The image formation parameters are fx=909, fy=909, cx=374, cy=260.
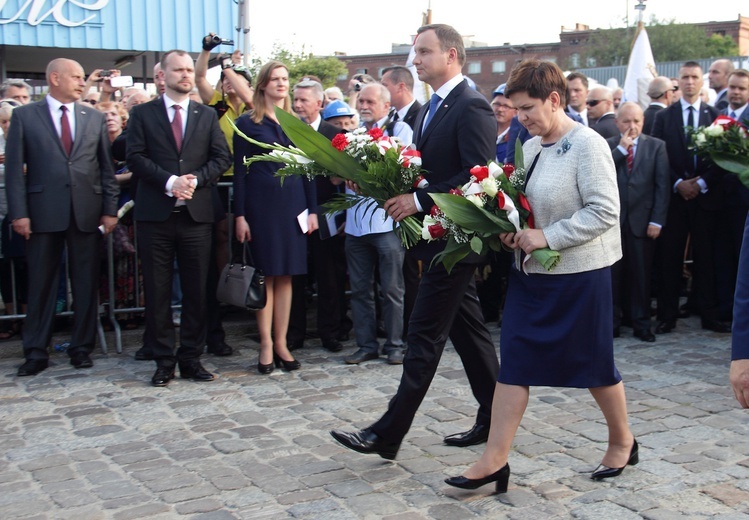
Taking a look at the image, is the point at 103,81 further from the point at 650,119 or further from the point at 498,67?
the point at 498,67

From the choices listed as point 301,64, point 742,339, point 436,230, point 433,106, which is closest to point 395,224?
point 433,106

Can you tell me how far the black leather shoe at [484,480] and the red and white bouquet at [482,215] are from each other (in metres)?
1.02

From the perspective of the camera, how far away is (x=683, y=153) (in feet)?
29.3

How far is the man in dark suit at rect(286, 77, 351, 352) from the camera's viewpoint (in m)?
7.62

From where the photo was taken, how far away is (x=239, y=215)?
7.07 metres

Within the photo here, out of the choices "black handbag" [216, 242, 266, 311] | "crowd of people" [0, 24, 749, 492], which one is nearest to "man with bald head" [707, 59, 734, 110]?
"crowd of people" [0, 24, 749, 492]

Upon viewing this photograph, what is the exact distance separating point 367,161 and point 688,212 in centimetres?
511

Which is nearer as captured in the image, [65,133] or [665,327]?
[65,133]

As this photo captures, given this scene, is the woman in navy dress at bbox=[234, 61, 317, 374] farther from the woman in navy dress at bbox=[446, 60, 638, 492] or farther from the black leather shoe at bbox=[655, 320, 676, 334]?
the black leather shoe at bbox=[655, 320, 676, 334]

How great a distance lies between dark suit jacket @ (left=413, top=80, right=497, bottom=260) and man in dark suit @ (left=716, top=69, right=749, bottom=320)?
4.62 meters

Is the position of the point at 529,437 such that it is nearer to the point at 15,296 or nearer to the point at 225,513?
the point at 225,513

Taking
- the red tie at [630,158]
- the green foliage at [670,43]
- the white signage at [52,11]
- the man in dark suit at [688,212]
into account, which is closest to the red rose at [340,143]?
the red tie at [630,158]

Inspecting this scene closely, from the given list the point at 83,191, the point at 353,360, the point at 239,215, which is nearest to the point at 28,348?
the point at 83,191

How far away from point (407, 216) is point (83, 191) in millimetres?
3427
